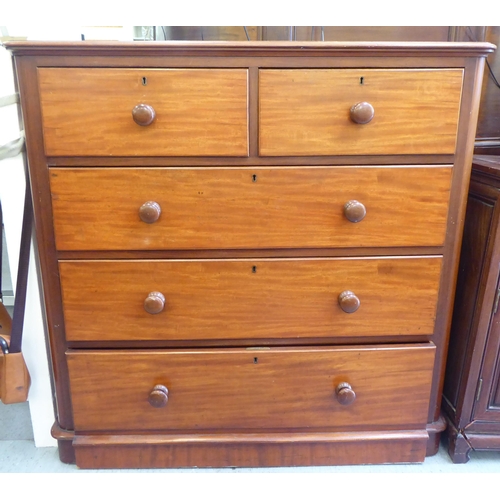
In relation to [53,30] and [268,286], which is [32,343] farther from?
[53,30]

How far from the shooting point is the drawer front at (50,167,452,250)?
0.92m

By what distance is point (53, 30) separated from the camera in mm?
977

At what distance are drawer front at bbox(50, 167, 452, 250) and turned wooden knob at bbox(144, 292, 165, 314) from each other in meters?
0.11

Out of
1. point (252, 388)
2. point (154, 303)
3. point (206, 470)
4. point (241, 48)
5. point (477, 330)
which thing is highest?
point (241, 48)

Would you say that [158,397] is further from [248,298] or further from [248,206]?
[248,206]

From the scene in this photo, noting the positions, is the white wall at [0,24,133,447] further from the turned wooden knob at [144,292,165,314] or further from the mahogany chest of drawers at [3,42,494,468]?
the turned wooden knob at [144,292,165,314]

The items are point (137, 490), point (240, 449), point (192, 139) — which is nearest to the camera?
point (137, 490)

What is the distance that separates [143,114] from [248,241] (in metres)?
0.34

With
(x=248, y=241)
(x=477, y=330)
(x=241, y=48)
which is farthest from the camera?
(x=477, y=330)

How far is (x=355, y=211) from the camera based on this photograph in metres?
0.93

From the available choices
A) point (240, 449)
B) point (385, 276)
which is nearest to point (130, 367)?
point (240, 449)

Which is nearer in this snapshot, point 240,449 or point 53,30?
point 53,30

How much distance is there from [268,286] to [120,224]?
0.35 m

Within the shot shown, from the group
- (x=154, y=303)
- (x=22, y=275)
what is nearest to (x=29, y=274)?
(x=22, y=275)
